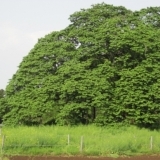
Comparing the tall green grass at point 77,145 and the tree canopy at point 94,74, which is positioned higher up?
the tree canopy at point 94,74

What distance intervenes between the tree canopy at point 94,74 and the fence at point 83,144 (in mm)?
4664

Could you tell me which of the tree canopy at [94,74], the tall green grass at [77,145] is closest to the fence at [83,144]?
the tall green grass at [77,145]

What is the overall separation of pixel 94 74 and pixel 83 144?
7.82 metres

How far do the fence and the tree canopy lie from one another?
4664 mm

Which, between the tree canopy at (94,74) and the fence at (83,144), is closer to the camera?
the fence at (83,144)

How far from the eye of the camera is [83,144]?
2138 cm

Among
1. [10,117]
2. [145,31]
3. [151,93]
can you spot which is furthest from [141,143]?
[10,117]

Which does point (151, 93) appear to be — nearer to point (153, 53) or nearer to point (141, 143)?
point (153, 53)

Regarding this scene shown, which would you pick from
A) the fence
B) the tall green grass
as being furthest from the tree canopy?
the fence

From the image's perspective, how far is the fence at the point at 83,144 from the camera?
800 inches

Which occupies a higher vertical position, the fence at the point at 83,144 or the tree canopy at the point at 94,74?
the tree canopy at the point at 94,74

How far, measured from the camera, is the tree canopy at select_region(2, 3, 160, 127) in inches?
1070

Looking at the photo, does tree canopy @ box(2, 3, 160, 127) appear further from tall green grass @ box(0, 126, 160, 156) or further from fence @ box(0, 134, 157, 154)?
fence @ box(0, 134, 157, 154)

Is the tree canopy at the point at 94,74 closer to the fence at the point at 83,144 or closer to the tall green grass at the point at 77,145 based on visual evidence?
the tall green grass at the point at 77,145
